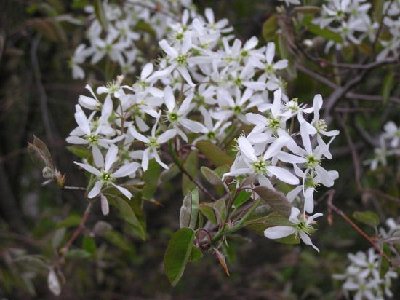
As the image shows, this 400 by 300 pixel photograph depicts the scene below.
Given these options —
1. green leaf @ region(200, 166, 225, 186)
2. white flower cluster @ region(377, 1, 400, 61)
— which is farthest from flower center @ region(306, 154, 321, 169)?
white flower cluster @ region(377, 1, 400, 61)

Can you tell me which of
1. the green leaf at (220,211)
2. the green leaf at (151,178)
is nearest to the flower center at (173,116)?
the green leaf at (151,178)

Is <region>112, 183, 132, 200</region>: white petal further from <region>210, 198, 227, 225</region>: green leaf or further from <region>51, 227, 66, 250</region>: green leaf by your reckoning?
<region>51, 227, 66, 250</region>: green leaf

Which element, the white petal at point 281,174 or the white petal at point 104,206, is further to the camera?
the white petal at point 104,206

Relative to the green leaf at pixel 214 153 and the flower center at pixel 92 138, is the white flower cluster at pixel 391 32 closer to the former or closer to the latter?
the green leaf at pixel 214 153

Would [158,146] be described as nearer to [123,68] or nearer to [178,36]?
[178,36]

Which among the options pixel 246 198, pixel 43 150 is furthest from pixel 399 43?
pixel 43 150
